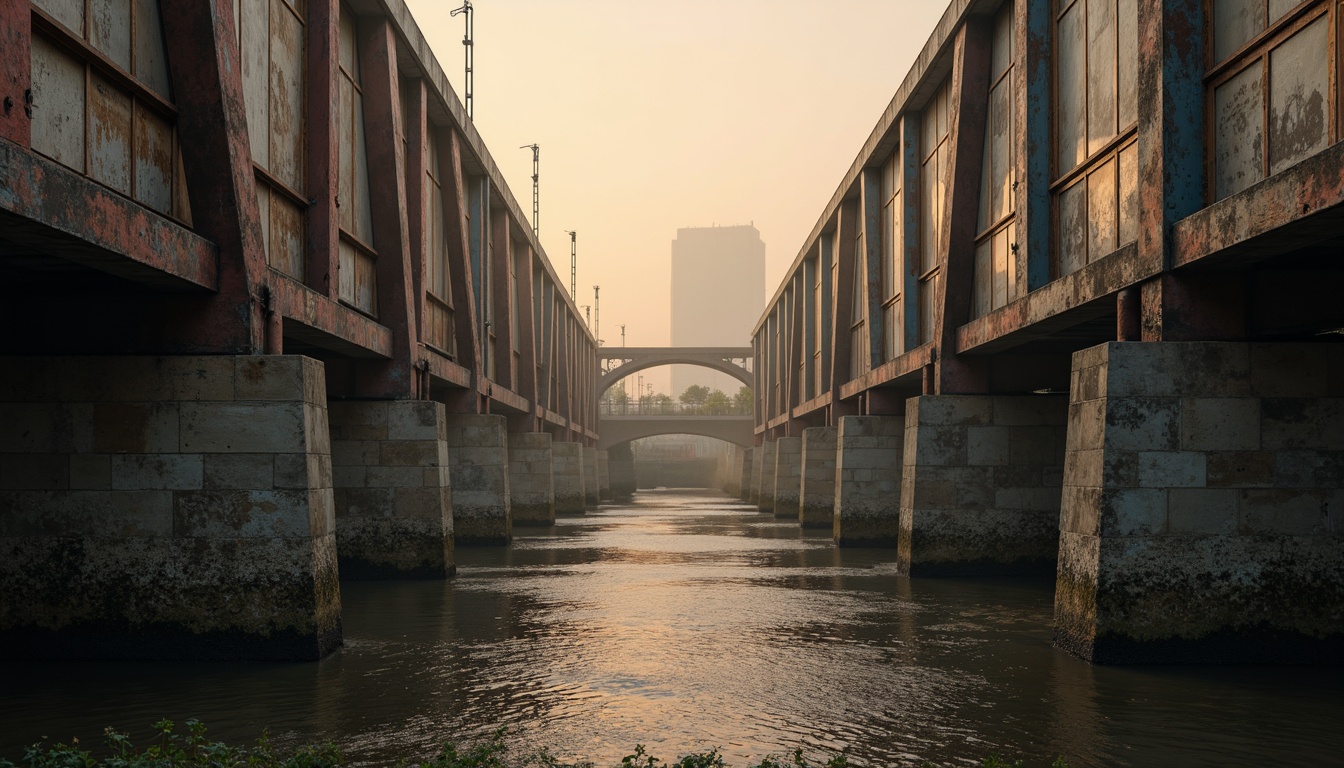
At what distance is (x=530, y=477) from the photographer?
34.9 metres

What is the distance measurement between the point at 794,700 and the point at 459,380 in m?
14.9

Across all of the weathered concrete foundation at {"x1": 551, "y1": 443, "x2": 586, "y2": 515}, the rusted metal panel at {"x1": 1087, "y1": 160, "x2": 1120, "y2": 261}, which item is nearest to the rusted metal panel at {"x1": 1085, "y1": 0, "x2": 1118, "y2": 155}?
the rusted metal panel at {"x1": 1087, "y1": 160, "x2": 1120, "y2": 261}

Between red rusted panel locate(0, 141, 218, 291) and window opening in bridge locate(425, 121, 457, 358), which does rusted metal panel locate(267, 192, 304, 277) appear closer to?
red rusted panel locate(0, 141, 218, 291)

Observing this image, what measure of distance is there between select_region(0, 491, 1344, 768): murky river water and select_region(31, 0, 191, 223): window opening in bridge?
160 inches

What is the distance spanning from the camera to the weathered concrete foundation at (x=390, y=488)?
18.2 m

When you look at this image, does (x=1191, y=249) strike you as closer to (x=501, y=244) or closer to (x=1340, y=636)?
(x=1340, y=636)

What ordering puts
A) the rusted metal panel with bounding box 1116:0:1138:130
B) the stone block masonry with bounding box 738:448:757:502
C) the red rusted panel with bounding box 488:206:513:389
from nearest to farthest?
the rusted metal panel with bounding box 1116:0:1138:130, the red rusted panel with bounding box 488:206:513:389, the stone block masonry with bounding box 738:448:757:502

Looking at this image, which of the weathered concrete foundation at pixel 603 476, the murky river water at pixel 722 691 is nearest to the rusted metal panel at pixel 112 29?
the murky river water at pixel 722 691

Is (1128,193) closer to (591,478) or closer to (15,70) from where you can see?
(15,70)

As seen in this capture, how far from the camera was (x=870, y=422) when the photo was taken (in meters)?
25.6

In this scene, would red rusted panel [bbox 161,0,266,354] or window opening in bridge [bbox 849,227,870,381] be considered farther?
window opening in bridge [bbox 849,227,870,381]

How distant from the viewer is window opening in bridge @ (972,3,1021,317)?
16739 millimetres

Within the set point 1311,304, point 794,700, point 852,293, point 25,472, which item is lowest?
point 794,700

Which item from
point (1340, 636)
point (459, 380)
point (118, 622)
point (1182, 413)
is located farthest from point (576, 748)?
point (459, 380)
